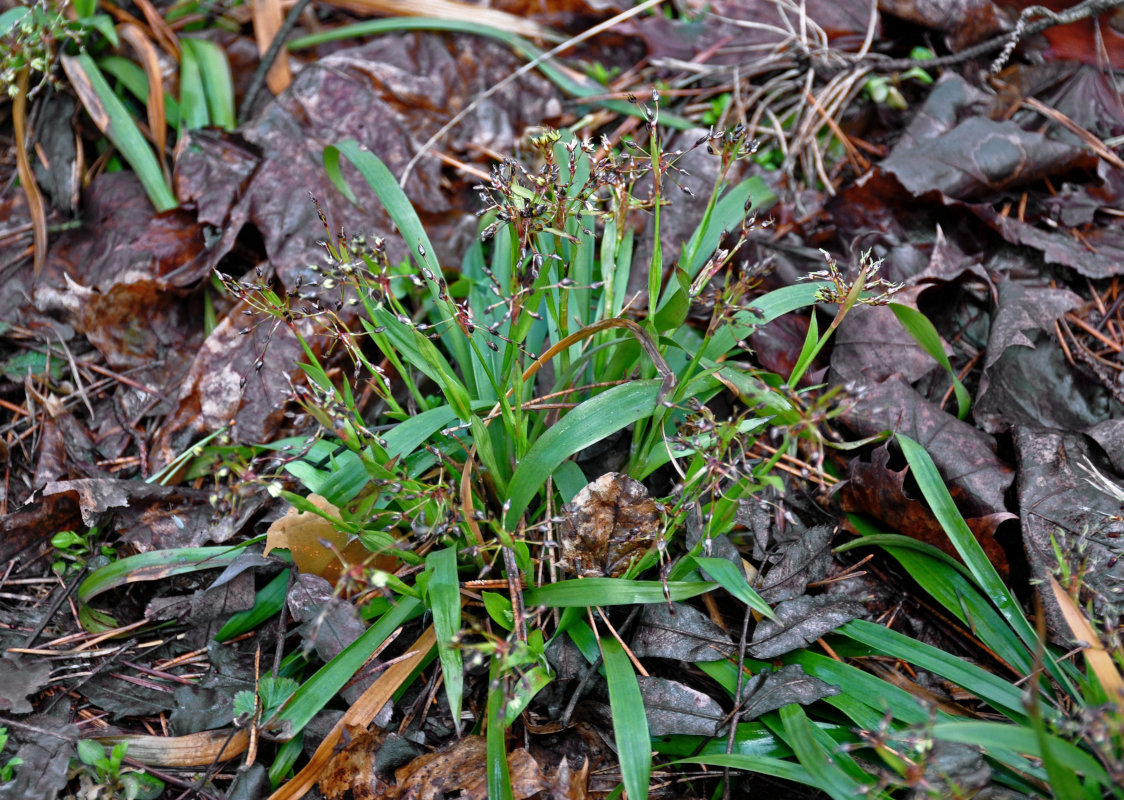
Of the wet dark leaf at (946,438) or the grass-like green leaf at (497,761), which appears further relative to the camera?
the wet dark leaf at (946,438)

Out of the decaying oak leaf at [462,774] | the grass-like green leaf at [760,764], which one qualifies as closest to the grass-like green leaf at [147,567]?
the decaying oak leaf at [462,774]

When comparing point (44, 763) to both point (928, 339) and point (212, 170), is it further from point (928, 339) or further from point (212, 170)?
point (928, 339)

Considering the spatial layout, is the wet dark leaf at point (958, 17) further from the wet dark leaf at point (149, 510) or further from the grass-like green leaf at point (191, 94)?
the wet dark leaf at point (149, 510)

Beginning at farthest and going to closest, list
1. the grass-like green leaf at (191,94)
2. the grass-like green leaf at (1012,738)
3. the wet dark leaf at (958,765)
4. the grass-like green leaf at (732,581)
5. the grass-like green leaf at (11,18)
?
the grass-like green leaf at (191,94)
the grass-like green leaf at (11,18)
the grass-like green leaf at (732,581)
the wet dark leaf at (958,765)
the grass-like green leaf at (1012,738)

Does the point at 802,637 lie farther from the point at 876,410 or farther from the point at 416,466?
the point at 416,466

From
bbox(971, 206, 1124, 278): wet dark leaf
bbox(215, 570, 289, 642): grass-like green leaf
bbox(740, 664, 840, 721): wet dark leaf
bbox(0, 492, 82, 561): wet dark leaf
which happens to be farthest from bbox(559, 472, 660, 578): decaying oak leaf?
bbox(971, 206, 1124, 278): wet dark leaf
